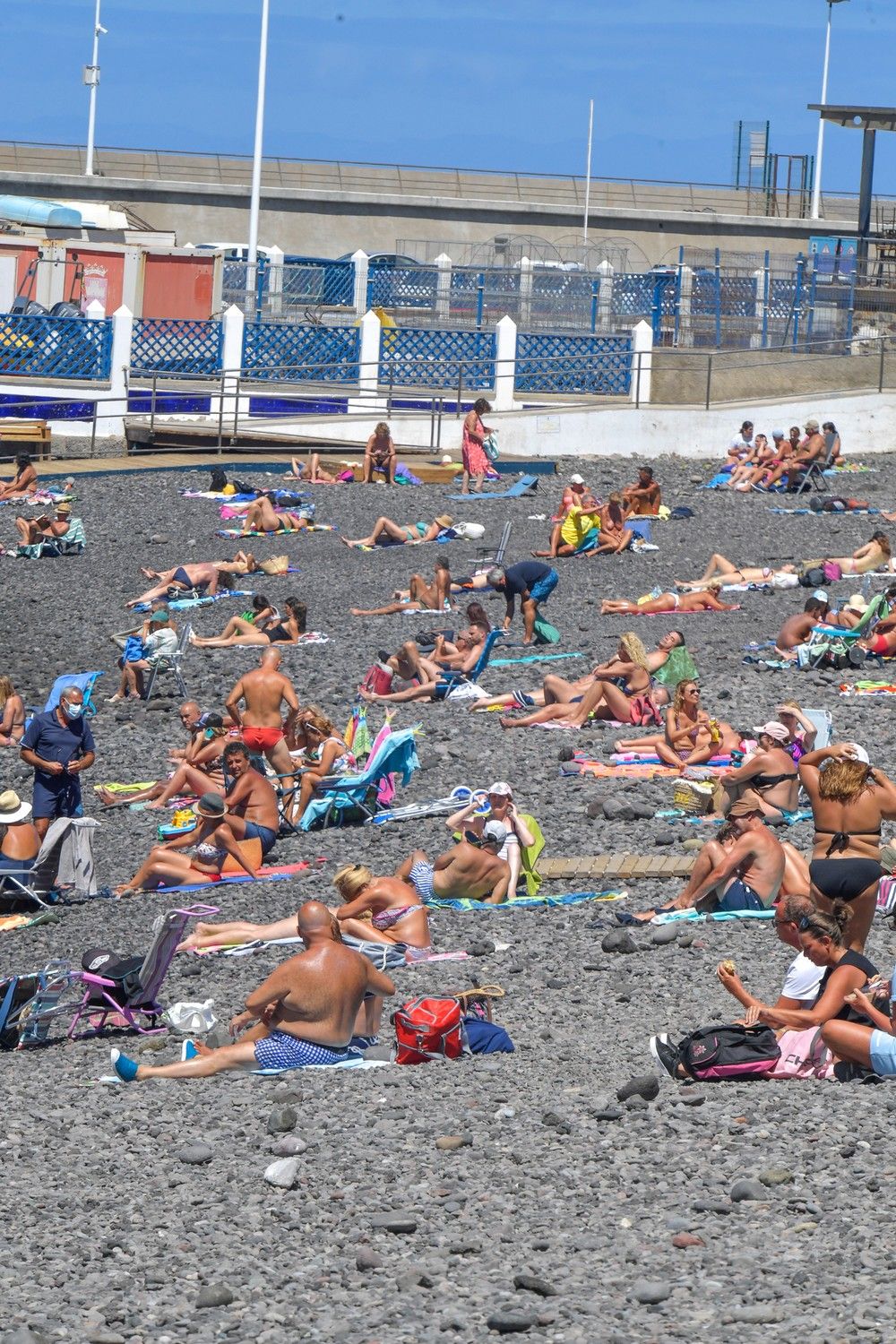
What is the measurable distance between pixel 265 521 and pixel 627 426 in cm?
717

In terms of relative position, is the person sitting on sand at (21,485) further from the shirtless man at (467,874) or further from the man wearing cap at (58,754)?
the shirtless man at (467,874)

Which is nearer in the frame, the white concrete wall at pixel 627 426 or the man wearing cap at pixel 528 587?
the man wearing cap at pixel 528 587

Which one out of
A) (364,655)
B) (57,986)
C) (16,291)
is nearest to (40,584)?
(364,655)

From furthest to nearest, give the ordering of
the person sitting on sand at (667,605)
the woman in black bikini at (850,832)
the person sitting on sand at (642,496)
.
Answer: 1. the person sitting on sand at (642,496)
2. the person sitting on sand at (667,605)
3. the woman in black bikini at (850,832)

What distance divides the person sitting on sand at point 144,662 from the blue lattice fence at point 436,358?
12148 mm

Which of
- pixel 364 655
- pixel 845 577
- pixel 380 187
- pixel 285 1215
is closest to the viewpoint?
pixel 285 1215

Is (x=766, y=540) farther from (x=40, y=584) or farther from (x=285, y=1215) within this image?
(x=285, y=1215)

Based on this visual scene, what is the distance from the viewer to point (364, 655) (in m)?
16.5

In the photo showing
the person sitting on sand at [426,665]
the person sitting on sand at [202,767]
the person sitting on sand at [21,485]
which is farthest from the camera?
the person sitting on sand at [21,485]

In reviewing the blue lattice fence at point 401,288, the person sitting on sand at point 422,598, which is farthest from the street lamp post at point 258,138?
the person sitting on sand at point 422,598

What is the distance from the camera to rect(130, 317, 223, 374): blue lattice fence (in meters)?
26.3

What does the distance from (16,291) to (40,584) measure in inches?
399

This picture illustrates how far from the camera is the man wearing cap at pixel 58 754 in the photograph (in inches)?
460

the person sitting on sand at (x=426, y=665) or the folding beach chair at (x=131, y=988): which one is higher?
the person sitting on sand at (x=426, y=665)
